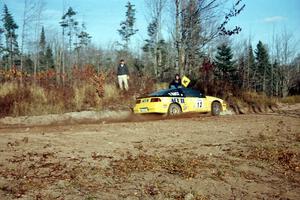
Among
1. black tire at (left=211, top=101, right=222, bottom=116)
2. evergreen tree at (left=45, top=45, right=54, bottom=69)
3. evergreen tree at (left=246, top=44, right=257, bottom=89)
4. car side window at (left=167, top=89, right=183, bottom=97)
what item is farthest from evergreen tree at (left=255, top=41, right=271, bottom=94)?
car side window at (left=167, top=89, right=183, bottom=97)

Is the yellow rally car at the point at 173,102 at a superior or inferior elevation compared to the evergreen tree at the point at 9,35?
inferior

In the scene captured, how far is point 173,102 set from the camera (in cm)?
1498

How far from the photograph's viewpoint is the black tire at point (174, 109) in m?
14.8

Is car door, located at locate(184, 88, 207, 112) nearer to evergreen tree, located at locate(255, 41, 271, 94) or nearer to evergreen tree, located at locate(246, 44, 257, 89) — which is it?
evergreen tree, located at locate(246, 44, 257, 89)

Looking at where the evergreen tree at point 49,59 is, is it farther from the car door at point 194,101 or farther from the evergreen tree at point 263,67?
the car door at point 194,101

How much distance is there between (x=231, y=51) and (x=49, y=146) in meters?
44.1

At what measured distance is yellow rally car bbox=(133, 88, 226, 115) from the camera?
575 inches

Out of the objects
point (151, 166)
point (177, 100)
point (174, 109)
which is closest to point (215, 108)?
point (177, 100)

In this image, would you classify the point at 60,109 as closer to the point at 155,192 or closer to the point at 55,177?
Answer: the point at 55,177

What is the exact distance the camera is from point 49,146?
24.9 ft

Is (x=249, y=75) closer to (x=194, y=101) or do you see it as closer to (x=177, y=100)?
(x=194, y=101)

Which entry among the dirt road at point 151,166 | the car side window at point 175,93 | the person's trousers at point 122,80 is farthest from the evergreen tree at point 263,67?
the dirt road at point 151,166

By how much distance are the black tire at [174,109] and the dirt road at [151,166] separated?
5275mm

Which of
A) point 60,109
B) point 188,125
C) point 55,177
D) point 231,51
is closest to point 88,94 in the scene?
point 60,109
